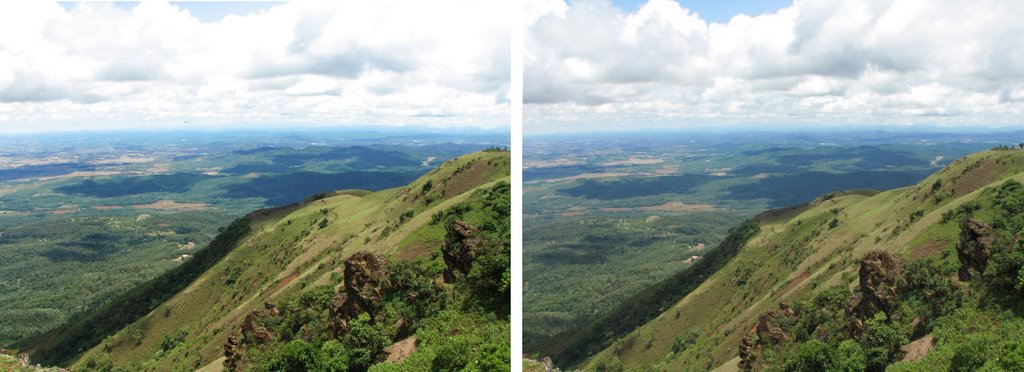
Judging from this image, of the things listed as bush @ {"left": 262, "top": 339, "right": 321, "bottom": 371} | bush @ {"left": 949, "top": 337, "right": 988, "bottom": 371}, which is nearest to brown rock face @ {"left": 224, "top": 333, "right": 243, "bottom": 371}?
bush @ {"left": 262, "top": 339, "right": 321, "bottom": 371}

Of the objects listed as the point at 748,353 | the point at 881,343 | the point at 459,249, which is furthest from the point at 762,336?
the point at 459,249

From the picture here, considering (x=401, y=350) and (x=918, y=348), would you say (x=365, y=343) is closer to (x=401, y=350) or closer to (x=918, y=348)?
(x=401, y=350)

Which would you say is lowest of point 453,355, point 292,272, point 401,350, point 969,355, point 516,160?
point 292,272

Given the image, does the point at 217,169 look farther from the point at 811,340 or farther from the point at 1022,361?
the point at 1022,361

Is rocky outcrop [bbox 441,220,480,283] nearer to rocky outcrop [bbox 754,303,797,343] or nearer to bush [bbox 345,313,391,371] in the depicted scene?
bush [bbox 345,313,391,371]

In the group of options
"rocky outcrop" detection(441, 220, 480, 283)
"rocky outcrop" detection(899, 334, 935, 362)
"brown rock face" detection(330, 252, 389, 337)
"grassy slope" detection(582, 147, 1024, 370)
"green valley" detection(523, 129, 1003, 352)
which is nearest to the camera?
"rocky outcrop" detection(899, 334, 935, 362)

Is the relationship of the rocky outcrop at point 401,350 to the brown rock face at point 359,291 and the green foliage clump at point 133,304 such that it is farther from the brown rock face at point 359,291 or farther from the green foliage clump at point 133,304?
the green foliage clump at point 133,304
